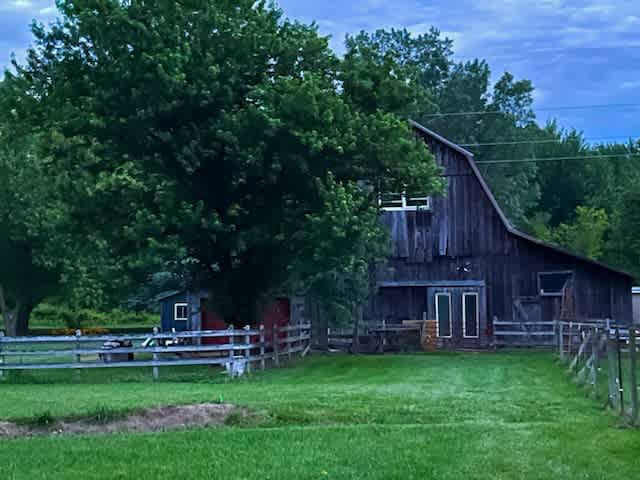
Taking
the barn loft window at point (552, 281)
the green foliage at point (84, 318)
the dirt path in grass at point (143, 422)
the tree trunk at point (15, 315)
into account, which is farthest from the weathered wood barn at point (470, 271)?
the green foliage at point (84, 318)

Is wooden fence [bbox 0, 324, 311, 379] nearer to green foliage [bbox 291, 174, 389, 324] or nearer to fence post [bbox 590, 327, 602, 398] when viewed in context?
green foliage [bbox 291, 174, 389, 324]

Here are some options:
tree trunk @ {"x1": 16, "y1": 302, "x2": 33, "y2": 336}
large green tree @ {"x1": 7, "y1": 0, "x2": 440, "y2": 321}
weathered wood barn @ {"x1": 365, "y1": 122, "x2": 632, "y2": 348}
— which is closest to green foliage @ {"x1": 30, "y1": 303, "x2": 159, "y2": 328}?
tree trunk @ {"x1": 16, "y1": 302, "x2": 33, "y2": 336}

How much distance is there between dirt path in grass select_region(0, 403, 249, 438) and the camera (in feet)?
39.8

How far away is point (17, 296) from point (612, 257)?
30.5 metres

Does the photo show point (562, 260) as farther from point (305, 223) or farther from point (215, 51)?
point (215, 51)

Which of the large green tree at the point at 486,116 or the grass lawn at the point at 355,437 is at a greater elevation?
the large green tree at the point at 486,116

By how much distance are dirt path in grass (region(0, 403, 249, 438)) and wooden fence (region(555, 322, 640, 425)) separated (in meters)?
4.96

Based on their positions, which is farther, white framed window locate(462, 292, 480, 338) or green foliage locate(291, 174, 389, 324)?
white framed window locate(462, 292, 480, 338)

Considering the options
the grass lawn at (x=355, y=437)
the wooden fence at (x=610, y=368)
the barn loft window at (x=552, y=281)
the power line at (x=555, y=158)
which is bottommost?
the grass lawn at (x=355, y=437)

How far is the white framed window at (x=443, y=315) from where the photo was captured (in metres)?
34.0

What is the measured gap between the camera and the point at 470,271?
34.0m

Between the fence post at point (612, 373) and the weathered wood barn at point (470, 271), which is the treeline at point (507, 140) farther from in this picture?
the fence post at point (612, 373)

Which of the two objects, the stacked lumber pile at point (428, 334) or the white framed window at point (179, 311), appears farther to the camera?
the white framed window at point (179, 311)

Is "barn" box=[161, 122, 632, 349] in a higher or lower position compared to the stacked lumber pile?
higher
